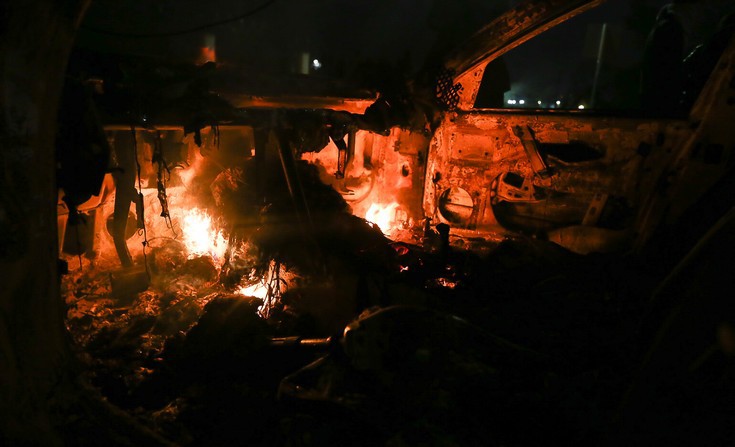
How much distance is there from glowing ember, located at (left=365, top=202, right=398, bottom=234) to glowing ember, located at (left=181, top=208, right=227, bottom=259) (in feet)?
14.5

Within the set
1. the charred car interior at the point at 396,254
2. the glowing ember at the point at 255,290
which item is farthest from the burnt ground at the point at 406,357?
the glowing ember at the point at 255,290

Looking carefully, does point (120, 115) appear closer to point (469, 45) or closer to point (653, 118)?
point (469, 45)

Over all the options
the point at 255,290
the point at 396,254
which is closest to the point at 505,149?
the point at 396,254

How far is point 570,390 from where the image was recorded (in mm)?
3912

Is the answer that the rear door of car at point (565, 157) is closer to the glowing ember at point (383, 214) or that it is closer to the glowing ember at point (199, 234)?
the glowing ember at point (383, 214)

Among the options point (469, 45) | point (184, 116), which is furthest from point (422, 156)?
point (184, 116)

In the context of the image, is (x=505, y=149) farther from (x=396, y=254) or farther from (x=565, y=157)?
(x=396, y=254)

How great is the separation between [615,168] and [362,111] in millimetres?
5704

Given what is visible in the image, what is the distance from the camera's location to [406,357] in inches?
174

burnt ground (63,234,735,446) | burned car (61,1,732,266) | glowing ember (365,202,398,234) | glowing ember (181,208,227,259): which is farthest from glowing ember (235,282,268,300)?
glowing ember (365,202,398,234)

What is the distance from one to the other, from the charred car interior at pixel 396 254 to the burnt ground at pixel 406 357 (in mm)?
27

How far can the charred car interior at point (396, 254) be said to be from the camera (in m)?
3.42

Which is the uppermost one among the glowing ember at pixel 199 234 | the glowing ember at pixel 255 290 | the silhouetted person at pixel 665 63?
the silhouetted person at pixel 665 63

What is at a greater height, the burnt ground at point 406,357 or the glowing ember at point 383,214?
the glowing ember at point 383,214
